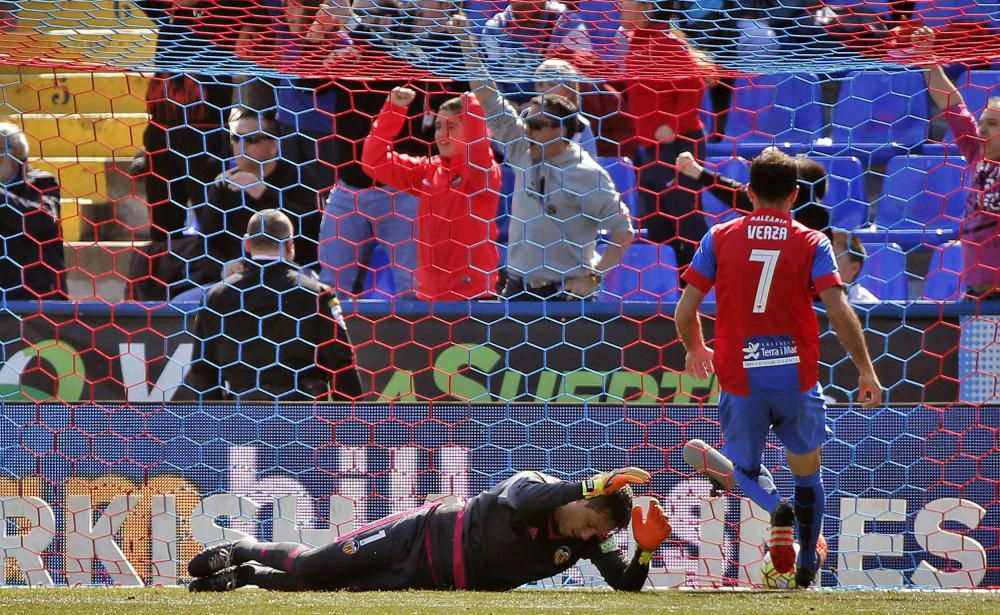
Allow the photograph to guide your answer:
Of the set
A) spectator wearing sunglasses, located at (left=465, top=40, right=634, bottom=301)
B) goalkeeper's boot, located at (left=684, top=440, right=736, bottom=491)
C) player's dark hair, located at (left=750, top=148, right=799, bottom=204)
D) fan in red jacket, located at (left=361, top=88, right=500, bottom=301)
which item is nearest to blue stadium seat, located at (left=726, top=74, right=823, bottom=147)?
spectator wearing sunglasses, located at (left=465, top=40, right=634, bottom=301)

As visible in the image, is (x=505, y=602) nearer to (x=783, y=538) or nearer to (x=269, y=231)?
(x=783, y=538)

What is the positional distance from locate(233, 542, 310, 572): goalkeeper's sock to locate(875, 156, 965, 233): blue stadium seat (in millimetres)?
3544

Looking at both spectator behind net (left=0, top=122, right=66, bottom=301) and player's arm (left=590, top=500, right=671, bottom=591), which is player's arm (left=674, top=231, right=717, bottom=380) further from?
spectator behind net (left=0, top=122, right=66, bottom=301)

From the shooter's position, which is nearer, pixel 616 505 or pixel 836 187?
pixel 616 505

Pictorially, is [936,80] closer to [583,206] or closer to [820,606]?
[583,206]

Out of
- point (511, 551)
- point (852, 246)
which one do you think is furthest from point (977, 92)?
point (511, 551)

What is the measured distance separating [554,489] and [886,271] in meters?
3.06

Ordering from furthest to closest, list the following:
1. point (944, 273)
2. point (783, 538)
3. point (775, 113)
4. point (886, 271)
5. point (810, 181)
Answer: point (775, 113), point (886, 271), point (944, 273), point (810, 181), point (783, 538)

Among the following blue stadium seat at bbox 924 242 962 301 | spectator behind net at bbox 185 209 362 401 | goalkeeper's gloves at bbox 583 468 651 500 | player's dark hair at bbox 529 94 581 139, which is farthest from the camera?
blue stadium seat at bbox 924 242 962 301

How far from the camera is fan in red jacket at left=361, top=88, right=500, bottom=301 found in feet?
18.5

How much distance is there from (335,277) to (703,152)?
1934 millimetres

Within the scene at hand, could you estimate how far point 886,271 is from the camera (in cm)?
643

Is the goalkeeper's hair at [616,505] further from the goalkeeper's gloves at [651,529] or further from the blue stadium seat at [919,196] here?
the blue stadium seat at [919,196]

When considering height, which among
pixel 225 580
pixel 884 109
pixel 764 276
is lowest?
pixel 225 580
